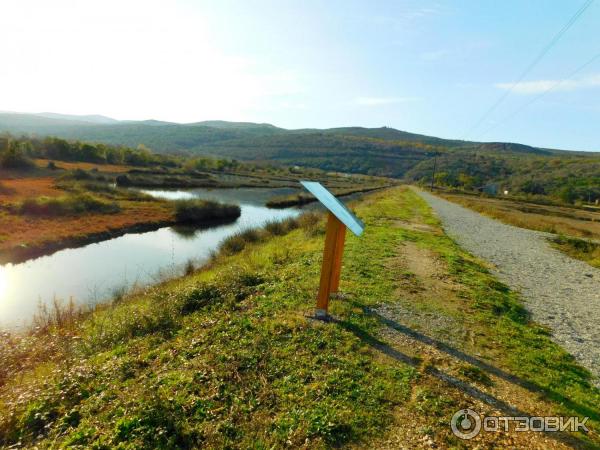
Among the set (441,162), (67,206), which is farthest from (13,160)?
(441,162)

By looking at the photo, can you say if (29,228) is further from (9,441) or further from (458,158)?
(458,158)

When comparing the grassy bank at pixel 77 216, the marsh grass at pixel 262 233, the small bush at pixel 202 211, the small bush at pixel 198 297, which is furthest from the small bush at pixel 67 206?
the small bush at pixel 198 297

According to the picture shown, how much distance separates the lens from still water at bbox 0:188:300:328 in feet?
48.0

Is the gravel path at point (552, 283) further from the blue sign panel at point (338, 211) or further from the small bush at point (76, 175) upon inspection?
the small bush at point (76, 175)

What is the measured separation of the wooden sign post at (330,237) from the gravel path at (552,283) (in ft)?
15.1

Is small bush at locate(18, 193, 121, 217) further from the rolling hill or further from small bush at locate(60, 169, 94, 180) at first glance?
the rolling hill

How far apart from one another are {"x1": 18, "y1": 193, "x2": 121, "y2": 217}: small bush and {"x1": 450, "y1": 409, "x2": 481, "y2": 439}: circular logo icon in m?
33.0

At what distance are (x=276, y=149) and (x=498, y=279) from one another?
536ft

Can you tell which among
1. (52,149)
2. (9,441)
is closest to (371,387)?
(9,441)

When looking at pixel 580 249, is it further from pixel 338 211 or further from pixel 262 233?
pixel 338 211

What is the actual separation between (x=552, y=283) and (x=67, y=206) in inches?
1354

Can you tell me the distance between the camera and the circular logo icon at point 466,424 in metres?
4.39

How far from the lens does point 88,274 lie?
60.1 feet

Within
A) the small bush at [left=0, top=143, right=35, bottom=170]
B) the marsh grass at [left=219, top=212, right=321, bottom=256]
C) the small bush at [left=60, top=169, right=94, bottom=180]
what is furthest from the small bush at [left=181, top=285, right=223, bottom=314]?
the small bush at [left=0, top=143, right=35, bottom=170]
